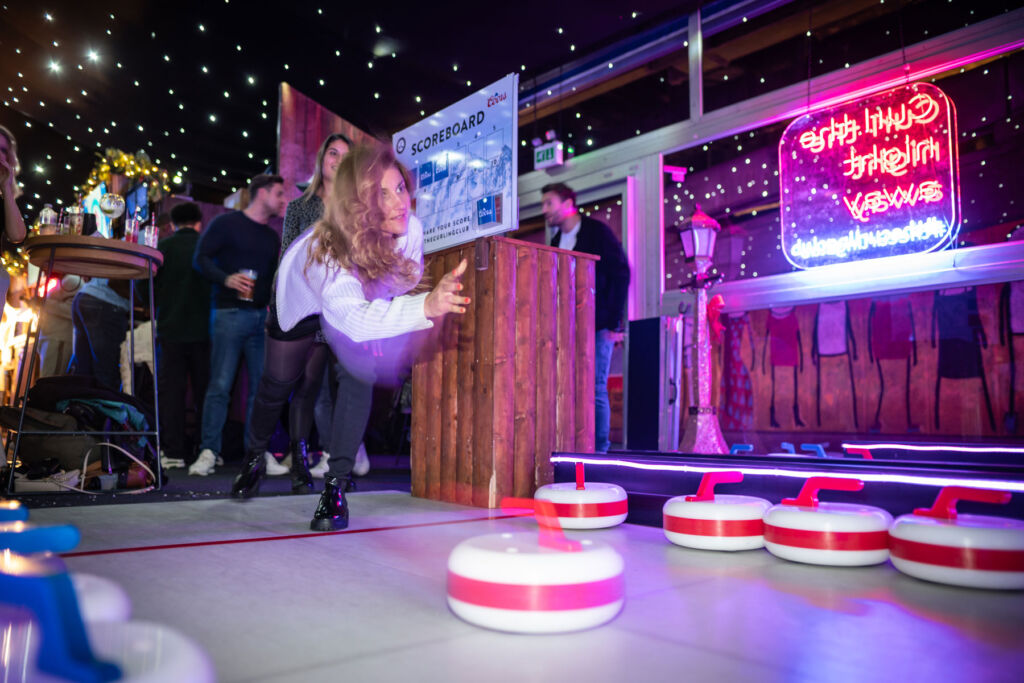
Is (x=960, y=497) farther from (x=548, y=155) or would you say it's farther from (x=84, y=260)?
(x=548, y=155)

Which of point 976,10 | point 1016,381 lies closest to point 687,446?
point 1016,381

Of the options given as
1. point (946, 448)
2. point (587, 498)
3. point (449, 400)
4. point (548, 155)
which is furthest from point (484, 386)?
point (548, 155)

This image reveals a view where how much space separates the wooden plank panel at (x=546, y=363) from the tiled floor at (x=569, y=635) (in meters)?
1.02

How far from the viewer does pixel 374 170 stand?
8.02ft

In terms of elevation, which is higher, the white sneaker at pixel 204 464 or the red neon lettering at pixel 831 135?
the red neon lettering at pixel 831 135

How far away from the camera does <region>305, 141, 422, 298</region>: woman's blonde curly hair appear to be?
2334 millimetres

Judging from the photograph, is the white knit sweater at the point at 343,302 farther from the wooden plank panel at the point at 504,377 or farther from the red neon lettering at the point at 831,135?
the red neon lettering at the point at 831,135

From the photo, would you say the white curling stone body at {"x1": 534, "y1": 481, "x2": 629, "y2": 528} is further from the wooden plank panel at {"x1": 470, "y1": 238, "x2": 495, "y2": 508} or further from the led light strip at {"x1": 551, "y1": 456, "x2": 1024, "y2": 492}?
the wooden plank panel at {"x1": 470, "y1": 238, "x2": 495, "y2": 508}


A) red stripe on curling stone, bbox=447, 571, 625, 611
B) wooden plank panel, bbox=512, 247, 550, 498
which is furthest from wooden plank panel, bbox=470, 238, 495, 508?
red stripe on curling stone, bbox=447, 571, 625, 611

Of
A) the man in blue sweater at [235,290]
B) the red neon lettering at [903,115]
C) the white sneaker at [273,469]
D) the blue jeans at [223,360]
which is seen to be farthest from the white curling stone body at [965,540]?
the red neon lettering at [903,115]

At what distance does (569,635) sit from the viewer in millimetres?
1176

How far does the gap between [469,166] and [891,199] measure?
10.7ft

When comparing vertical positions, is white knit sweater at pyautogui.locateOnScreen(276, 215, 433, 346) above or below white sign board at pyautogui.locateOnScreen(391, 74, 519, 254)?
below

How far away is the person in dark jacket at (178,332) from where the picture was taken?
4867 millimetres
